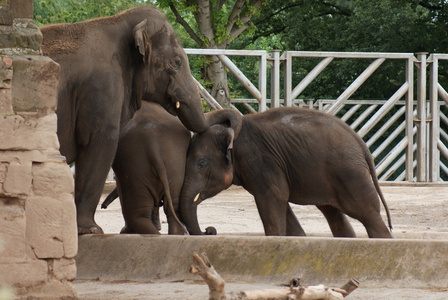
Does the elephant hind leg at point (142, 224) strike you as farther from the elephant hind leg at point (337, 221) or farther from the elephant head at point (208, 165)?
the elephant hind leg at point (337, 221)

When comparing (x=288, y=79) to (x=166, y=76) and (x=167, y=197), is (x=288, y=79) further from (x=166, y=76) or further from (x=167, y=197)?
(x=167, y=197)

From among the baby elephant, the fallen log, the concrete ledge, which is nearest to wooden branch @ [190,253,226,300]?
the fallen log

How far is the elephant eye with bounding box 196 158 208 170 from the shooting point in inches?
296

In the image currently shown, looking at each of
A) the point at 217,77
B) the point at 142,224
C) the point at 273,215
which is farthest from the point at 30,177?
the point at 217,77

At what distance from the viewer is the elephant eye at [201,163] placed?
24.7 ft

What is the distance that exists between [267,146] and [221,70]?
1063cm

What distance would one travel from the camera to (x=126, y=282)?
6.00 m

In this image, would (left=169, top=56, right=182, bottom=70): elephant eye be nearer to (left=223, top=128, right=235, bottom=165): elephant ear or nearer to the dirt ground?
(left=223, top=128, right=235, bottom=165): elephant ear

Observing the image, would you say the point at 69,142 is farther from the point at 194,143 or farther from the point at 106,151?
the point at 194,143

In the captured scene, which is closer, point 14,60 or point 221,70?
point 14,60

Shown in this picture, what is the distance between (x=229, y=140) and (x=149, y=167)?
0.75 m

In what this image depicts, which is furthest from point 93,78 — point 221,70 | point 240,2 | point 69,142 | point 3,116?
point 240,2

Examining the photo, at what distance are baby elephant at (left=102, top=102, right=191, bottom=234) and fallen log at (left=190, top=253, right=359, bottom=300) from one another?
97.9 inches

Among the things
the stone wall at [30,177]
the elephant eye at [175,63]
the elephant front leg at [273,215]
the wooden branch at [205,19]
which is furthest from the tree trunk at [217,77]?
the stone wall at [30,177]
